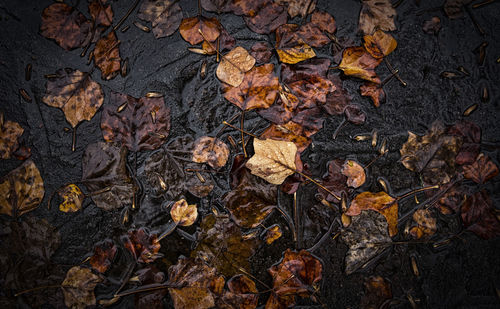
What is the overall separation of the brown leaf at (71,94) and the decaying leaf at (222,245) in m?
0.80

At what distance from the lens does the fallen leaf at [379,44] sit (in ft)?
4.40

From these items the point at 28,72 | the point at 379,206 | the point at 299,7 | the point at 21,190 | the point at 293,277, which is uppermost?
the point at 299,7

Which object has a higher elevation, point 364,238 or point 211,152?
point 211,152

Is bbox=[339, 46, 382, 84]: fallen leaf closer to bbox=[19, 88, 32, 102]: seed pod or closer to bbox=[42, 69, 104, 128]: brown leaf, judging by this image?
bbox=[42, 69, 104, 128]: brown leaf

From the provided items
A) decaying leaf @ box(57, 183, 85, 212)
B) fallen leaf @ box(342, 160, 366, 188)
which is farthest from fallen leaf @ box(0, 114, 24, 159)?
fallen leaf @ box(342, 160, 366, 188)

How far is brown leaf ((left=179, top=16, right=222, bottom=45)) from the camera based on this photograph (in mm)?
1324

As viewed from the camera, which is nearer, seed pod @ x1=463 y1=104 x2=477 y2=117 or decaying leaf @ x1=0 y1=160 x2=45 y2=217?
decaying leaf @ x1=0 y1=160 x2=45 y2=217

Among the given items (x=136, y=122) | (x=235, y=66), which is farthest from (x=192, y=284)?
(x=235, y=66)

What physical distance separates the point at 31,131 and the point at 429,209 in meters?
1.98

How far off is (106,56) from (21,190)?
752 mm

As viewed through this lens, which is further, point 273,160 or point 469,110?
point 469,110

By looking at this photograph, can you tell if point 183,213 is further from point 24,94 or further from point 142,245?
point 24,94

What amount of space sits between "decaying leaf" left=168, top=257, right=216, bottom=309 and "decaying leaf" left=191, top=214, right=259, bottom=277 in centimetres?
4

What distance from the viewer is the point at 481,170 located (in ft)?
4.44
